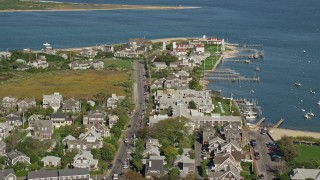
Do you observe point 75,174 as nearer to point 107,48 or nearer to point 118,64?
point 118,64

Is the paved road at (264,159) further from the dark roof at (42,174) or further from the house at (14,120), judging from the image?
the house at (14,120)

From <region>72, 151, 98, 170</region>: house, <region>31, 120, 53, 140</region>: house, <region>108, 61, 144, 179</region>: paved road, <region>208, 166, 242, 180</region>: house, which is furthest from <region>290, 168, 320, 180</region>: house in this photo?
<region>31, 120, 53, 140</region>: house

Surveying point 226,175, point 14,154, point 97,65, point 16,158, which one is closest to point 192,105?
point 226,175

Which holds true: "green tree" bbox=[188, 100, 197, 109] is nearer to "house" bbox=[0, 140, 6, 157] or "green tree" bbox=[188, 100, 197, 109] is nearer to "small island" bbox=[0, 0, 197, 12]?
"house" bbox=[0, 140, 6, 157]

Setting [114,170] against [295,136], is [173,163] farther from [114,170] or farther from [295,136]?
[295,136]

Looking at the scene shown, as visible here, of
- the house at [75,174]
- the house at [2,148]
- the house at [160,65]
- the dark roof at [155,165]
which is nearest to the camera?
the house at [75,174]

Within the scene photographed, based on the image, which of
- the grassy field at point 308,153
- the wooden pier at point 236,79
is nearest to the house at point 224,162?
the grassy field at point 308,153
